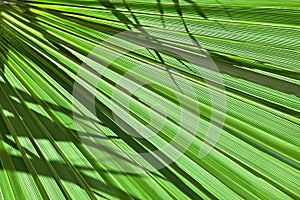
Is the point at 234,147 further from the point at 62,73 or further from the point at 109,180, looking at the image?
the point at 62,73

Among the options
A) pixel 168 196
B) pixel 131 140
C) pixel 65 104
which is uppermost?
pixel 65 104

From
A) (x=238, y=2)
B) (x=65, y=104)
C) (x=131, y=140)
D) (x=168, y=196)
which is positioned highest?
(x=238, y=2)

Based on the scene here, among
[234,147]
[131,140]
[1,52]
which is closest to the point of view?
[234,147]

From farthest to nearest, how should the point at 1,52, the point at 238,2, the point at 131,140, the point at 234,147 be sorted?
1. the point at 1,52
2. the point at 131,140
3. the point at 234,147
4. the point at 238,2

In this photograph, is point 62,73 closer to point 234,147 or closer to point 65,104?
point 65,104

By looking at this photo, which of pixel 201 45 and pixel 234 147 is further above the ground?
pixel 201 45

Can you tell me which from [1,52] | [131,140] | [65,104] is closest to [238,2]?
[131,140]

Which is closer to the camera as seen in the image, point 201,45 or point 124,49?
point 201,45

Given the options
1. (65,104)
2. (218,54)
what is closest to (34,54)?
(65,104)

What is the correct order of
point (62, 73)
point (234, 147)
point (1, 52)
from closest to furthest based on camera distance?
point (234, 147)
point (62, 73)
point (1, 52)
